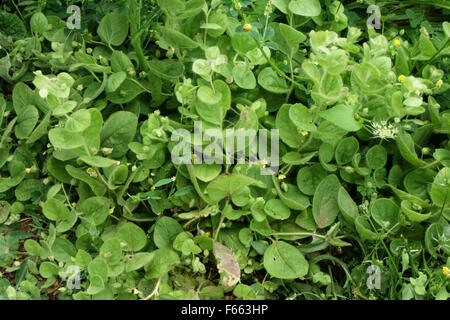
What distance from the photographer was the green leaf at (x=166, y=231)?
1604 mm

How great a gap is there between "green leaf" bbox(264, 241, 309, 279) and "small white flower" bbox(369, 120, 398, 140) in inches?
15.3

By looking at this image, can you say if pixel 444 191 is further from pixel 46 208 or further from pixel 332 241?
pixel 46 208

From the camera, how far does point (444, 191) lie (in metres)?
1.57

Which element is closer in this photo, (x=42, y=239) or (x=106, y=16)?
(x=42, y=239)

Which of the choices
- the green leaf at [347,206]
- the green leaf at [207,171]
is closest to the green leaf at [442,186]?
the green leaf at [347,206]

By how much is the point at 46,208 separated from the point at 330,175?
31.2 inches

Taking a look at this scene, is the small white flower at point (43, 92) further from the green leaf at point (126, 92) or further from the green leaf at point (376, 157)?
the green leaf at point (376, 157)

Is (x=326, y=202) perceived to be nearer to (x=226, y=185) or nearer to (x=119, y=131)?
(x=226, y=185)

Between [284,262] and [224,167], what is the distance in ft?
1.03

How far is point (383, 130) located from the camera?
158cm

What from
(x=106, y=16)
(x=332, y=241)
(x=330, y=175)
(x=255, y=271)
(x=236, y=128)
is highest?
(x=106, y=16)

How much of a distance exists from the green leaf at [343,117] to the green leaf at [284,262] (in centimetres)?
36

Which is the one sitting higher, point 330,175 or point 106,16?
point 106,16

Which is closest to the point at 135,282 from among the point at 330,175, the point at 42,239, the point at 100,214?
the point at 100,214
